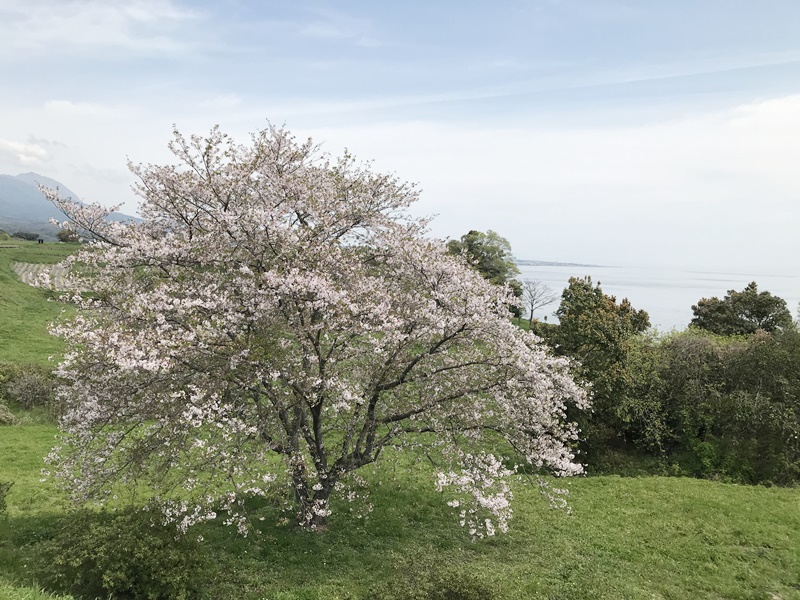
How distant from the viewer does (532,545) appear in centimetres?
1530

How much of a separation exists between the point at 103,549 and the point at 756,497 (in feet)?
75.9

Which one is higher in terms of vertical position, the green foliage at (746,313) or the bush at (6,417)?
the green foliage at (746,313)

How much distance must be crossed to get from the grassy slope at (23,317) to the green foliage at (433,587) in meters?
23.4

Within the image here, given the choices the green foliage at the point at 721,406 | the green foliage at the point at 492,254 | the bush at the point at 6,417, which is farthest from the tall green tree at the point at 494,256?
the bush at the point at 6,417

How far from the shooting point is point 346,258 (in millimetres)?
12633

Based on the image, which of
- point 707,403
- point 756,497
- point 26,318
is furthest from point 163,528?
point 26,318

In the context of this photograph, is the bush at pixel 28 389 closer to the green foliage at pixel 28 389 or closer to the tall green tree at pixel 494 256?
the green foliage at pixel 28 389

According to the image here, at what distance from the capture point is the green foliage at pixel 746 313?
144 ft

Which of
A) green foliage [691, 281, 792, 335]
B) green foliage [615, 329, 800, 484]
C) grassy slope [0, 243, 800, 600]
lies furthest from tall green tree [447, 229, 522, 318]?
grassy slope [0, 243, 800, 600]

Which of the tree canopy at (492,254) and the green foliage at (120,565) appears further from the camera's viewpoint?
the tree canopy at (492,254)

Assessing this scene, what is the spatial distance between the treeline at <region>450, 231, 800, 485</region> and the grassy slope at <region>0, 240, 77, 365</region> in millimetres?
28106

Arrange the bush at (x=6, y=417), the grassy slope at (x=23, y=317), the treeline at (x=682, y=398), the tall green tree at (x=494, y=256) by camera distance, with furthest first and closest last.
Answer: the tall green tree at (x=494, y=256), the grassy slope at (x=23, y=317), the bush at (x=6, y=417), the treeline at (x=682, y=398)

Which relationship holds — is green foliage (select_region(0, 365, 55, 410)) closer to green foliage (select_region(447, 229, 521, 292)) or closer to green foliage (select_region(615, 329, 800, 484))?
green foliage (select_region(615, 329, 800, 484))

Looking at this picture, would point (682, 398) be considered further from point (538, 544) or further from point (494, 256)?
point (494, 256)
